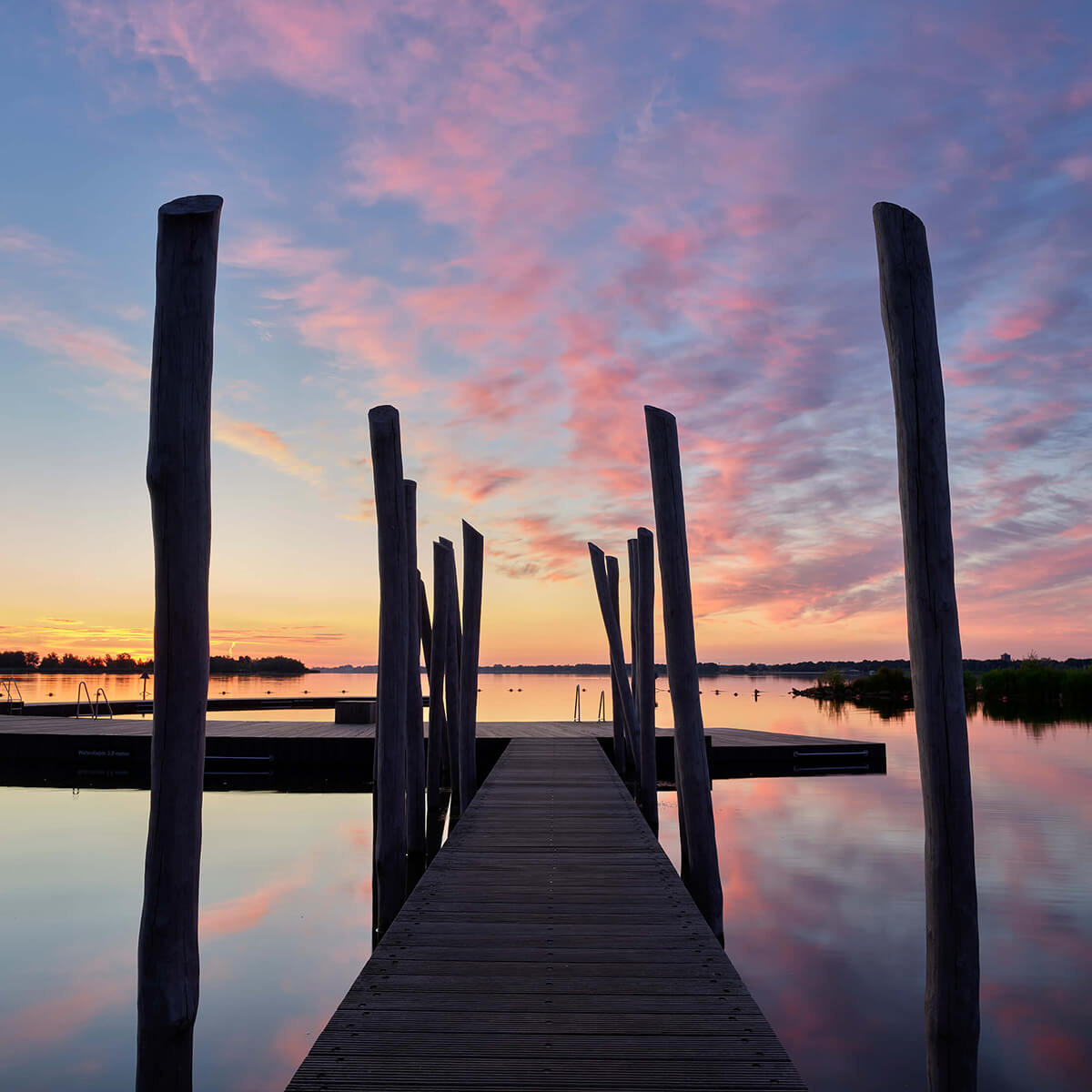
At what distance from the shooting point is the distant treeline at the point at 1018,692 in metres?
40.2

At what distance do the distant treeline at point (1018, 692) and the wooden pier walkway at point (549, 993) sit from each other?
36515 mm

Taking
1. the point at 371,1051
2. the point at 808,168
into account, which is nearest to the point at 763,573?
the point at 808,168

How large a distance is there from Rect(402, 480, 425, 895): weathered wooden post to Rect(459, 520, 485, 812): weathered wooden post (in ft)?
3.33

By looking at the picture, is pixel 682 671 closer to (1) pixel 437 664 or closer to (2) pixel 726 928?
(2) pixel 726 928

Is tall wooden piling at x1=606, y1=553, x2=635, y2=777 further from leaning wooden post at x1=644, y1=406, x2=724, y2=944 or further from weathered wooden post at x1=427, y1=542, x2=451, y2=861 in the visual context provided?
leaning wooden post at x1=644, y1=406, x2=724, y2=944

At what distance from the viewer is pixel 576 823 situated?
8578mm

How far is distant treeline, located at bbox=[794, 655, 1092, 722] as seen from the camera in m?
40.2

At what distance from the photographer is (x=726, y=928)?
916 centimetres

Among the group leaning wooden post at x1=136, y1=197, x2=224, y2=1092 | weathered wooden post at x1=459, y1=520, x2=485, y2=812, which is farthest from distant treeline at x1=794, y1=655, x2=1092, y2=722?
leaning wooden post at x1=136, y1=197, x2=224, y2=1092

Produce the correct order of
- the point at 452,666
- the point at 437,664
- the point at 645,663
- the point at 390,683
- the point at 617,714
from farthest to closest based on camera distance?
the point at 617,714 → the point at 452,666 → the point at 645,663 → the point at 437,664 → the point at 390,683

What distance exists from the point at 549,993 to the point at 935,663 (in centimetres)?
254

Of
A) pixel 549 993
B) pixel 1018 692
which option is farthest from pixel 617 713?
pixel 1018 692

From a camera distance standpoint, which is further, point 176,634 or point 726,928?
point 726,928

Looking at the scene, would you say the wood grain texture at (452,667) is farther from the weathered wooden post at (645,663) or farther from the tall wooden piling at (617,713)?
the tall wooden piling at (617,713)
